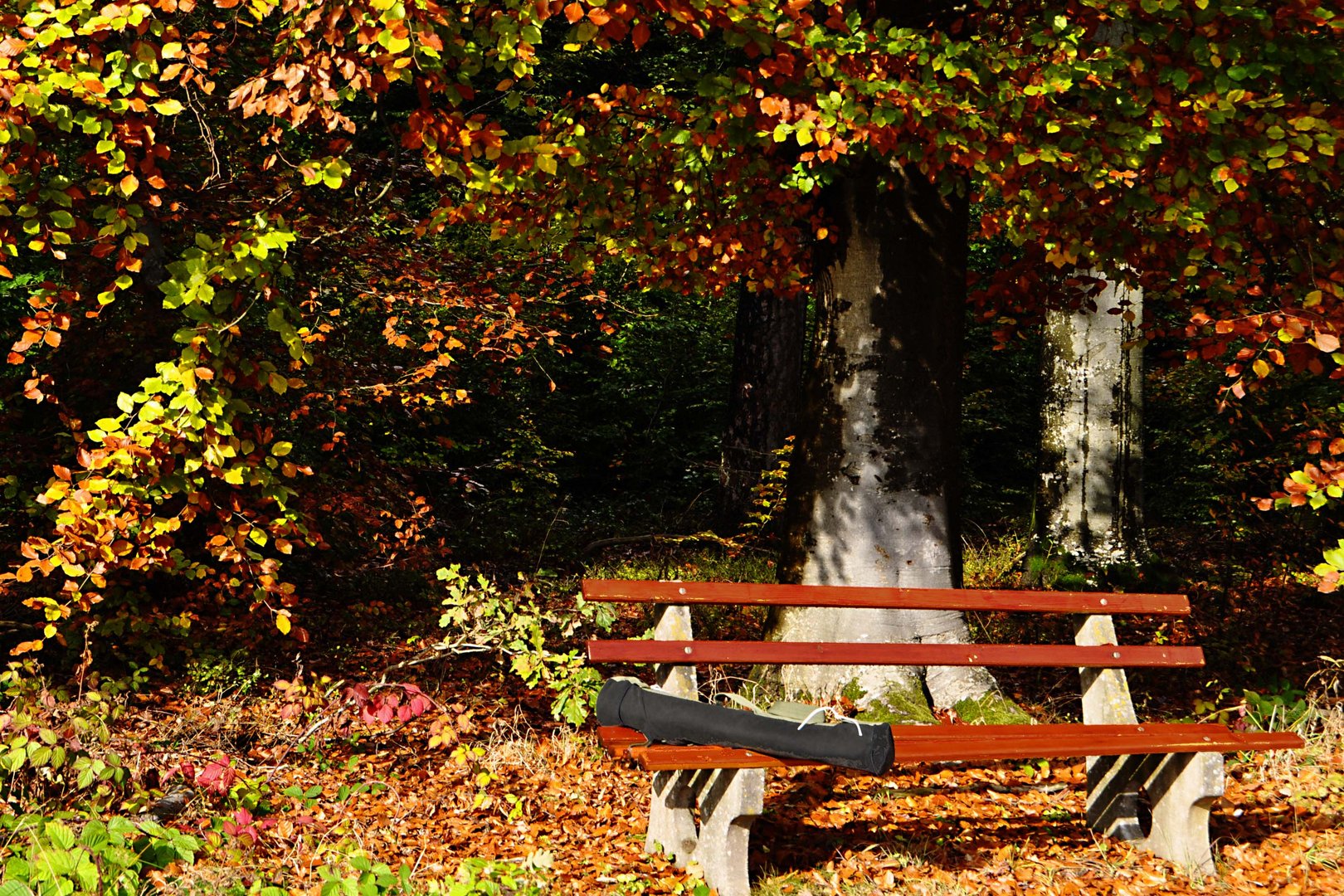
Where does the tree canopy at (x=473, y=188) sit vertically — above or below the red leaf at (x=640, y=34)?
below

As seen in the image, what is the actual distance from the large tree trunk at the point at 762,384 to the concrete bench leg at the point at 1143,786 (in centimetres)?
719

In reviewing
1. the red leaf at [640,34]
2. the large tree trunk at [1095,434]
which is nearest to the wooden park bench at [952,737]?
the red leaf at [640,34]

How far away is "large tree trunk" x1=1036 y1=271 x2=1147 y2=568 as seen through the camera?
27.6 feet

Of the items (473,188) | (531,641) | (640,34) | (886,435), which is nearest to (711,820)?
(531,641)

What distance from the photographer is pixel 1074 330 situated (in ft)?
27.8

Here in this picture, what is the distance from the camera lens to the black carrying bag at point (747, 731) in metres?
3.69

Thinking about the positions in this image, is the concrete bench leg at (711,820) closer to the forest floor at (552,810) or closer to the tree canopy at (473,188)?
the forest floor at (552,810)

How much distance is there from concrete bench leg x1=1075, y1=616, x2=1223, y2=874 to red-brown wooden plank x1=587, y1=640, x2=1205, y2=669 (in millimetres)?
125

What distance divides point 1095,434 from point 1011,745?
4902 millimetres

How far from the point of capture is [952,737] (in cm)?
416

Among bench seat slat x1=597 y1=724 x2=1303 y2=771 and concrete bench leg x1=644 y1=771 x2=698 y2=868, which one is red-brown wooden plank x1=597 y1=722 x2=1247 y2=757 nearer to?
bench seat slat x1=597 y1=724 x2=1303 y2=771

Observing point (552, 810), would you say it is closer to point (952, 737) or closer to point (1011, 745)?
point (952, 737)

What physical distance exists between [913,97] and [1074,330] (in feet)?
14.5

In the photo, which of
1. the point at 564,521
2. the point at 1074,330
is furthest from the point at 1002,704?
the point at 564,521
